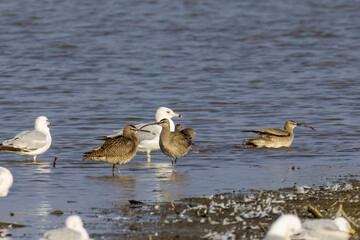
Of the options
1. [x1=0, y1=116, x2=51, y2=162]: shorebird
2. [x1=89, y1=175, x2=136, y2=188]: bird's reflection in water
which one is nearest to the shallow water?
[x1=89, y1=175, x2=136, y2=188]: bird's reflection in water

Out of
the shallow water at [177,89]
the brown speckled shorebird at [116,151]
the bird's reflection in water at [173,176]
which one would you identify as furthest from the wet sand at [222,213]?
the brown speckled shorebird at [116,151]

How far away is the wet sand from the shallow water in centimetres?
44

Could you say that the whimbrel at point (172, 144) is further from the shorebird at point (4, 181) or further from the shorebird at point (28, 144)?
the shorebird at point (4, 181)

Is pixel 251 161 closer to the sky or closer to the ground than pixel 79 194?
closer to the sky

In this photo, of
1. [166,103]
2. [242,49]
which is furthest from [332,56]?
[166,103]

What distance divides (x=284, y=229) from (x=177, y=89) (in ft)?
52.4

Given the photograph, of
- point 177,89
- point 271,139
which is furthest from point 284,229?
point 177,89

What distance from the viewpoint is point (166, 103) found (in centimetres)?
2072

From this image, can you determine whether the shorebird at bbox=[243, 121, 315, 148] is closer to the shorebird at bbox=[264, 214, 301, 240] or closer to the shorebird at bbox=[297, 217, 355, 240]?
the shorebird at bbox=[297, 217, 355, 240]

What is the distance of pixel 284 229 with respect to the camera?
7070 mm

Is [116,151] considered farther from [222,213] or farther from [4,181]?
[222,213]

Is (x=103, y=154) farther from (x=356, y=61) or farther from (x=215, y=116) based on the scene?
(x=356, y=61)

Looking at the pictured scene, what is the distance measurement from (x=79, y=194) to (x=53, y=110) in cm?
902

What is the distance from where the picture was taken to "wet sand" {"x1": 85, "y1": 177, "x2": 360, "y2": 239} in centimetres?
827
